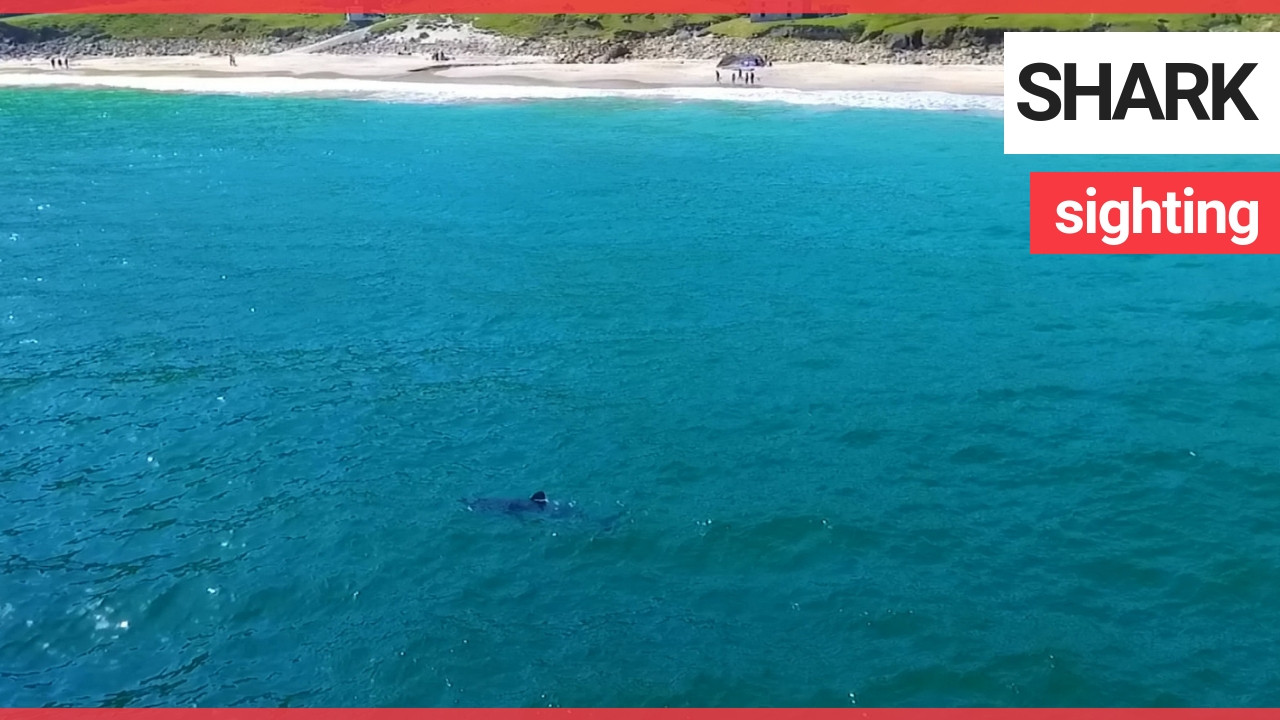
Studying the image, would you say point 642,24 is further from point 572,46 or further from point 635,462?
point 635,462

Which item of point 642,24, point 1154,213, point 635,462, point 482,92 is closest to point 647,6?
point 642,24

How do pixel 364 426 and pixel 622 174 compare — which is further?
pixel 622 174

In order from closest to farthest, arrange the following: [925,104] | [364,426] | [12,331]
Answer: [364,426] < [12,331] < [925,104]

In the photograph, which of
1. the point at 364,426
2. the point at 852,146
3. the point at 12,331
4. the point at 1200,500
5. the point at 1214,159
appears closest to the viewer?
the point at 1200,500

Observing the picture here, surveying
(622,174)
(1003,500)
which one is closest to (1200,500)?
(1003,500)

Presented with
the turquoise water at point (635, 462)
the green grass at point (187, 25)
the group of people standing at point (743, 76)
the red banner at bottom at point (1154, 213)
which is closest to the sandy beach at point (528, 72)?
the group of people standing at point (743, 76)

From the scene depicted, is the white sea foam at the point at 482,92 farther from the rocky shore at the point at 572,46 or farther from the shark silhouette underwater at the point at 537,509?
the shark silhouette underwater at the point at 537,509

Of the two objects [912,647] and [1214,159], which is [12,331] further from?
[1214,159]
